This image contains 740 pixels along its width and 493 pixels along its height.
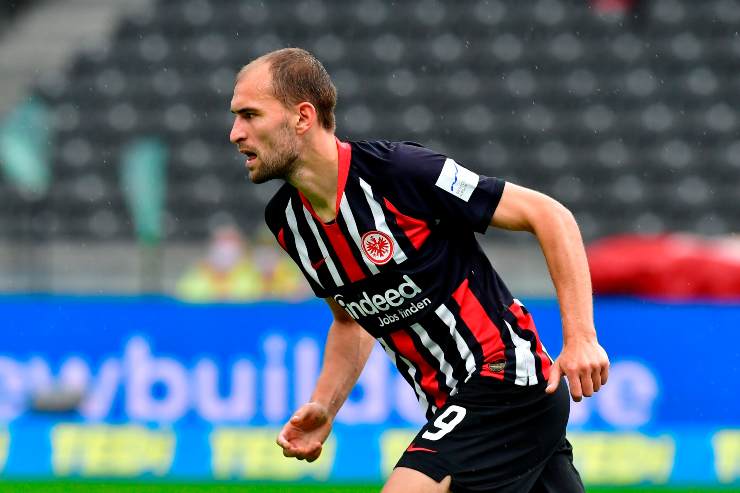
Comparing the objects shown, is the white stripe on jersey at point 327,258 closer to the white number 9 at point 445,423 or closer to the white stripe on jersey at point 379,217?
the white stripe on jersey at point 379,217

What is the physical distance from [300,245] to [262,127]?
422 millimetres

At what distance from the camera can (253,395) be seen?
30.8 feet

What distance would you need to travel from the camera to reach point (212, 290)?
12.8m

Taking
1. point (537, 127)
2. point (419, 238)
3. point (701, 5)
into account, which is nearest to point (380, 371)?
point (419, 238)

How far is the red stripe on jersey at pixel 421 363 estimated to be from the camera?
397cm

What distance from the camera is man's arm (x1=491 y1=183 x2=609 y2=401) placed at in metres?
3.55

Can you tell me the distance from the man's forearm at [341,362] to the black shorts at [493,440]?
44cm

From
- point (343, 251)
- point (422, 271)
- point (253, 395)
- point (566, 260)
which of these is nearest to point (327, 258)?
point (343, 251)

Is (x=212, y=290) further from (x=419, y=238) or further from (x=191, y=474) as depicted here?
(x=419, y=238)

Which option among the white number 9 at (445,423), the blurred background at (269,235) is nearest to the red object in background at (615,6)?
the blurred background at (269,235)

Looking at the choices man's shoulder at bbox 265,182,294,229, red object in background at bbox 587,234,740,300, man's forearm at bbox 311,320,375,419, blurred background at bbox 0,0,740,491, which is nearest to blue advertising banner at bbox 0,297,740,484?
blurred background at bbox 0,0,740,491

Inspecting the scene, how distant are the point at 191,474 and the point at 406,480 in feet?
18.0

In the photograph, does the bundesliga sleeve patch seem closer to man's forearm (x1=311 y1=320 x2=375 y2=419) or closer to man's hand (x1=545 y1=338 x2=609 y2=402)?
man's hand (x1=545 y1=338 x2=609 y2=402)

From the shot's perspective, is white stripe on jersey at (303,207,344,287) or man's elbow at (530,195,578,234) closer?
man's elbow at (530,195,578,234)
